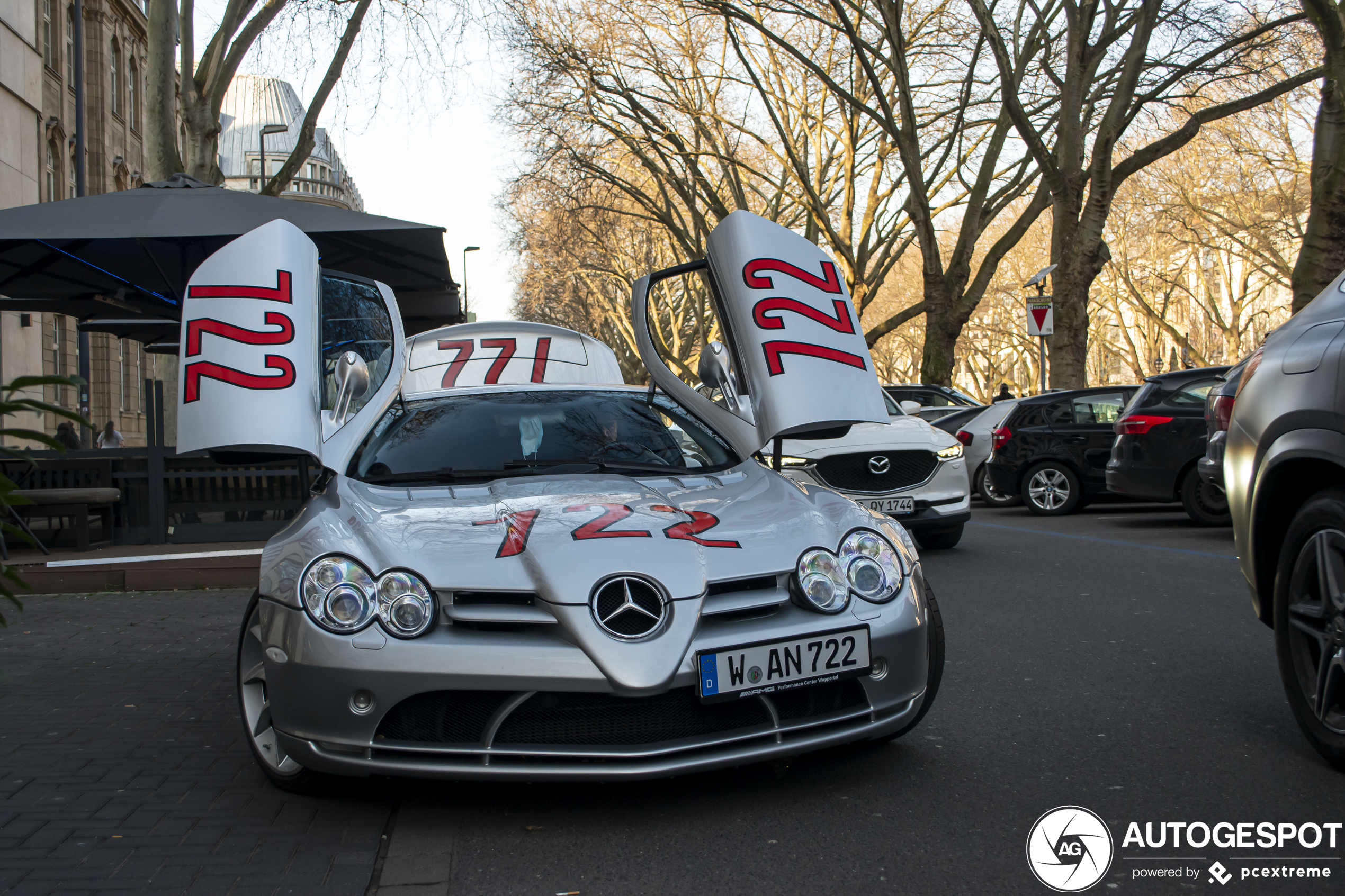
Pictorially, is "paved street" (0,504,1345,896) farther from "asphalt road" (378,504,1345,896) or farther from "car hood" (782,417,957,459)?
"car hood" (782,417,957,459)

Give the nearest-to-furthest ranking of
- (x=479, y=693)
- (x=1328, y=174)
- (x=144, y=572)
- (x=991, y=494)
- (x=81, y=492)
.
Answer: (x=479, y=693) < (x=144, y=572) < (x=81, y=492) < (x=991, y=494) < (x=1328, y=174)

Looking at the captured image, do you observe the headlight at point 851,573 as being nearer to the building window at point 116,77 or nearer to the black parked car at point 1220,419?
the black parked car at point 1220,419

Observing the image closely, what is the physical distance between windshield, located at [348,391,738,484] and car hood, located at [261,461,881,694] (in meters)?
0.32

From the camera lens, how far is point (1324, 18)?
14117 mm

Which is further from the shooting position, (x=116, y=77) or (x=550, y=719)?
(x=116, y=77)

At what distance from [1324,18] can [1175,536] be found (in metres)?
7.59

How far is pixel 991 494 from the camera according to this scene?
47.5 ft

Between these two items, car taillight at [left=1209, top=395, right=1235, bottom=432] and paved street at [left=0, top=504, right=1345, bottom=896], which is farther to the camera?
car taillight at [left=1209, top=395, right=1235, bottom=432]

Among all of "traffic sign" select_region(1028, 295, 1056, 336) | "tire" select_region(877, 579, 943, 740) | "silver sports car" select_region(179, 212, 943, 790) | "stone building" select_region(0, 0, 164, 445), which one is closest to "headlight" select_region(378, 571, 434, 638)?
"silver sports car" select_region(179, 212, 943, 790)

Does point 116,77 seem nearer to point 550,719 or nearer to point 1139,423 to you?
point 1139,423

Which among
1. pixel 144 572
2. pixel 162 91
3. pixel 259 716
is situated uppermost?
pixel 162 91

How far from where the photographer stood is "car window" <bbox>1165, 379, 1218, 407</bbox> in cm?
1138

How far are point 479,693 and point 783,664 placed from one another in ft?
2.82

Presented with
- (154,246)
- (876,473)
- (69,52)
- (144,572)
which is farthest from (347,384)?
(69,52)
